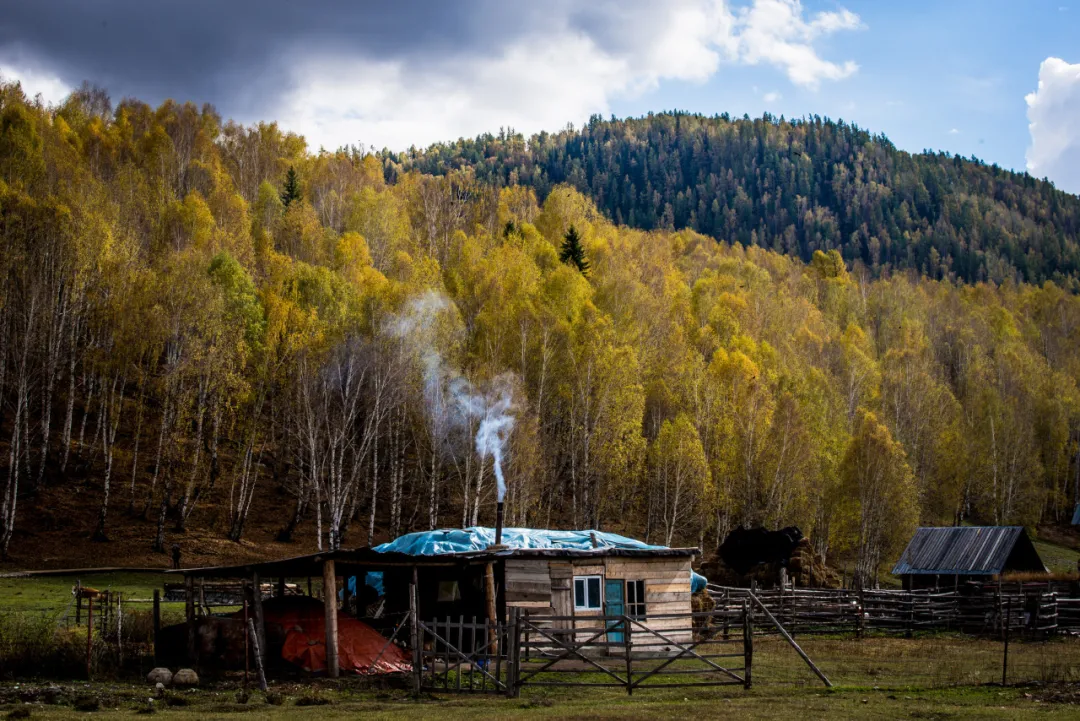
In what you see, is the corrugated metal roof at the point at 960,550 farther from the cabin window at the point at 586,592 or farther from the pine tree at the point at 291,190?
the pine tree at the point at 291,190

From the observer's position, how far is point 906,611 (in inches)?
1352

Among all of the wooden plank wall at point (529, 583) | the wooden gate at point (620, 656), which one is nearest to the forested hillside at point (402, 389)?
the wooden plank wall at point (529, 583)

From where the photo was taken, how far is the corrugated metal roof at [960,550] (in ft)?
125

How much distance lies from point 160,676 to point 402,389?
76.2 ft

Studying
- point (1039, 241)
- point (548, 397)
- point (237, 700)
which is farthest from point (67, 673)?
point (1039, 241)

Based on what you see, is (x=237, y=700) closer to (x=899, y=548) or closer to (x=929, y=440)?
(x=899, y=548)

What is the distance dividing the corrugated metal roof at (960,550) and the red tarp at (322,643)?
1029 inches

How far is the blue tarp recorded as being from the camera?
24.1 metres

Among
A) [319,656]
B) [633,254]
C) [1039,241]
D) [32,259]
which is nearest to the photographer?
[319,656]

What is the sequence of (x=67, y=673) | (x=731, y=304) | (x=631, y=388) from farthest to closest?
(x=731, y=304) → (x=631, y=388) → (x=67, y=673)

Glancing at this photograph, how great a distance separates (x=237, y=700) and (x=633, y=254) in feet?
235

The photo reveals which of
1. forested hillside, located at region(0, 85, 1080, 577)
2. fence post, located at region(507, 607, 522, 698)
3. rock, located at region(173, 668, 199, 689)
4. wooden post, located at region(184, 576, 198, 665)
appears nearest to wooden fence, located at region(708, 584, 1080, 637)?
forested hillside, located at region(0, 85, 1080, 577)

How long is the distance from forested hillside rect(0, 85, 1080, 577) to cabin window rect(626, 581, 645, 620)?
14057mm

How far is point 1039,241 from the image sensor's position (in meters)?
176
